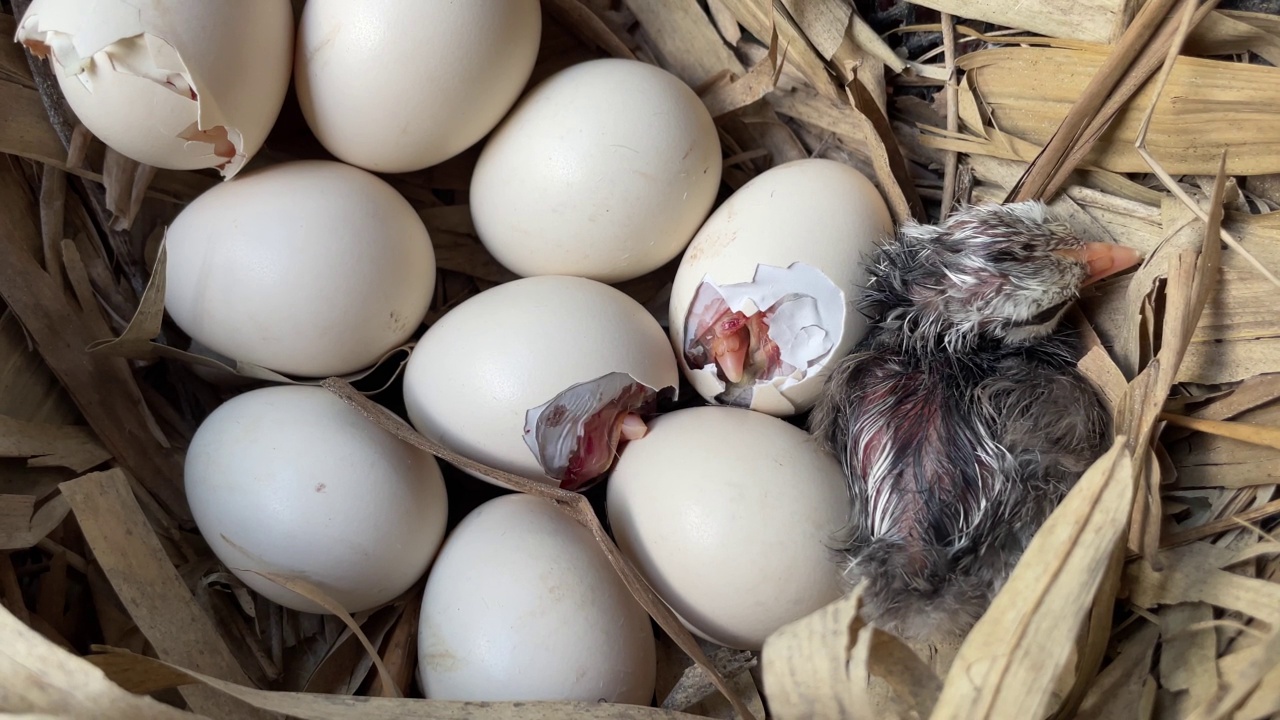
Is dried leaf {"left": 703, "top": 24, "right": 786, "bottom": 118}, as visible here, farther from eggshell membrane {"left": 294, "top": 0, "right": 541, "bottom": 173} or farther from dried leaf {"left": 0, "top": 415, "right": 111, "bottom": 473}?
dried leaf {"left": 0, "top": 415, "right": 111, "bottom": 473}

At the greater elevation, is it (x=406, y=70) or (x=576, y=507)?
(x=406, y=70)

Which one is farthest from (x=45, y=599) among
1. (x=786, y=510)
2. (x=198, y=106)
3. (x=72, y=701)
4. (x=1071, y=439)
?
(x=1071, y=439)

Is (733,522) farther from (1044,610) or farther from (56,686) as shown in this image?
(56,686)

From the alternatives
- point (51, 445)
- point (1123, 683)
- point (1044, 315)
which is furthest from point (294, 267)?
point (1123, 683)

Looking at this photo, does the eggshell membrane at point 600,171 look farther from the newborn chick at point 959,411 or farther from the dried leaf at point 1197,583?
the dried leaf at point 1197,583

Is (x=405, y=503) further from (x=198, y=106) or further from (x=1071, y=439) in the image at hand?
(x=1071, y=439)
